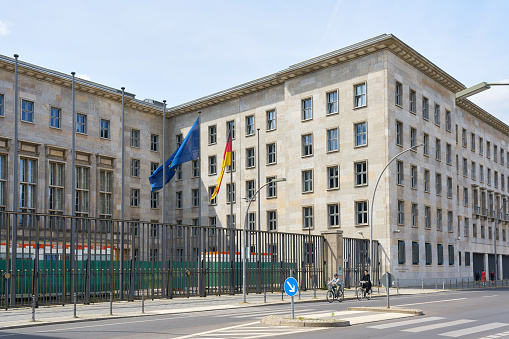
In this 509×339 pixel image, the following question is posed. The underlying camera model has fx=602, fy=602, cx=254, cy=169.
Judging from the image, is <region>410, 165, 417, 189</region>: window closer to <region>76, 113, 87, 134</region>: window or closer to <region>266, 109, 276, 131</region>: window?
<region>266, 109, 276, 131</region>: window

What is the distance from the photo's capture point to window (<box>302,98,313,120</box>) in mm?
53188

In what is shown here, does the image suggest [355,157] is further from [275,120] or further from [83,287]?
[83,287]

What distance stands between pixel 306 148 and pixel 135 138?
58.2 feet

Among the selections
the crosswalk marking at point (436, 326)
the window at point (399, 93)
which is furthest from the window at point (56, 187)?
the crosswalk marking at point (436, 326)

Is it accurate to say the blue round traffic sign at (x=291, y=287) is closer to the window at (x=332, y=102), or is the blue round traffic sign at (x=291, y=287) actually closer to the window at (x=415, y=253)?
the window at (x=415, y=253)

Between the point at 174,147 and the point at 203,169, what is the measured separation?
4946 mm

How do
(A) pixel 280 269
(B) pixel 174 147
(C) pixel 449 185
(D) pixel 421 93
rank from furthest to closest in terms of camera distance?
(B) pixel 174 147, (C) pixel 449 185, (D) pixel 421 93, (A) pixel 280 269

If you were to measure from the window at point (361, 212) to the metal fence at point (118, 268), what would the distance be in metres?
6.81

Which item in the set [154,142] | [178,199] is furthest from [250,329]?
[178,199]

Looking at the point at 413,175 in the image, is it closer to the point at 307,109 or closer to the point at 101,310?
the point at 307,109

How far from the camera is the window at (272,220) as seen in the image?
183 feet

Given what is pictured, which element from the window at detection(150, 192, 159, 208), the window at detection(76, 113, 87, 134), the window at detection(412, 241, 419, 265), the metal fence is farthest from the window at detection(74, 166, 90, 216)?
the window at detection(412, 241, 419, 265)

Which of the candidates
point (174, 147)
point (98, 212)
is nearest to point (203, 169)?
point (174, 147)

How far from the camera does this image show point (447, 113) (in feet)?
193
